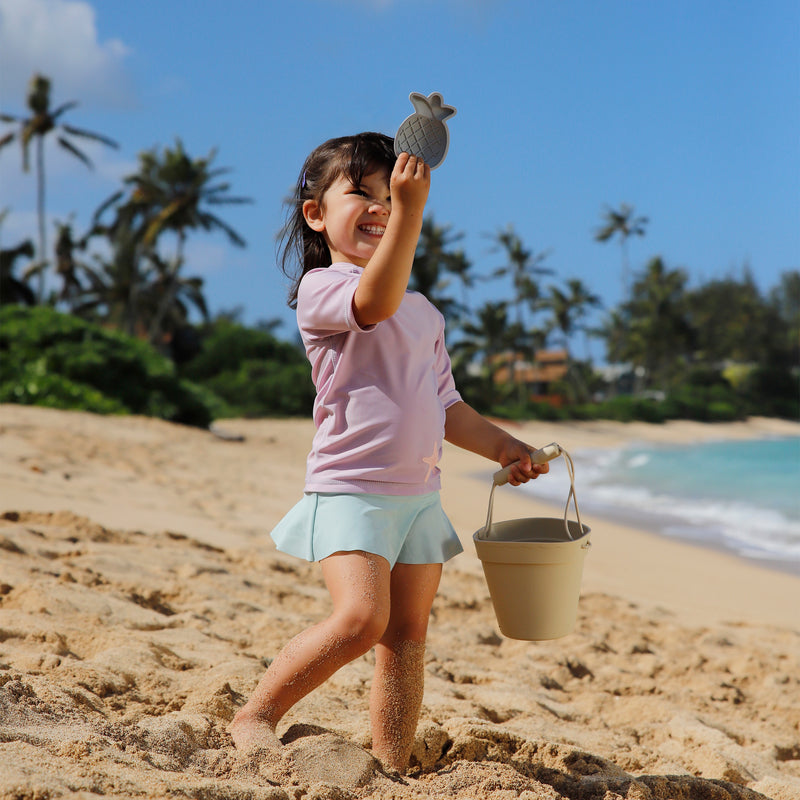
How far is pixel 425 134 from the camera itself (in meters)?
1.76

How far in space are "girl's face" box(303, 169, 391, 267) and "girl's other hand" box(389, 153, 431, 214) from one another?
0.23 metres

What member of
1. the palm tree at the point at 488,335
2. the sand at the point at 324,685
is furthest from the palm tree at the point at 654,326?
the sand at the point at 324,685

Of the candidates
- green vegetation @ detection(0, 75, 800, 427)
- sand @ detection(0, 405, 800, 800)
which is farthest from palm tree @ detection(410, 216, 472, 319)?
sand @ detection(0, 405, 800, 800)

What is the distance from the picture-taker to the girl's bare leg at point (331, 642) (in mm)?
1727

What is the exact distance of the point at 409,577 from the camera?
1.90m

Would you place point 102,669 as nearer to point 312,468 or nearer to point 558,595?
point 312,468

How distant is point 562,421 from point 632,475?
20584 millimetres

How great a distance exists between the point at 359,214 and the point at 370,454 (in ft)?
1.84

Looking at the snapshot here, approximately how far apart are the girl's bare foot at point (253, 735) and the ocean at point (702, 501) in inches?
229

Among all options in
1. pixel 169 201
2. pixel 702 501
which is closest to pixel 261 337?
pixel 169 201

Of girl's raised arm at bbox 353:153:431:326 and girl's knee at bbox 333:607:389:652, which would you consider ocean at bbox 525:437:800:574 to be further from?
girl's raised arm at bbox 353:153:431:326

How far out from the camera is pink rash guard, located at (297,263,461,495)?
1798 millimetres

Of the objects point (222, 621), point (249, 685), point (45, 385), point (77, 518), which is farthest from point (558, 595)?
point (45, 385)

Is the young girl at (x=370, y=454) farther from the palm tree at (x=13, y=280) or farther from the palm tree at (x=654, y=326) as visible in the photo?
the palm tree at (x=654, y=326)
